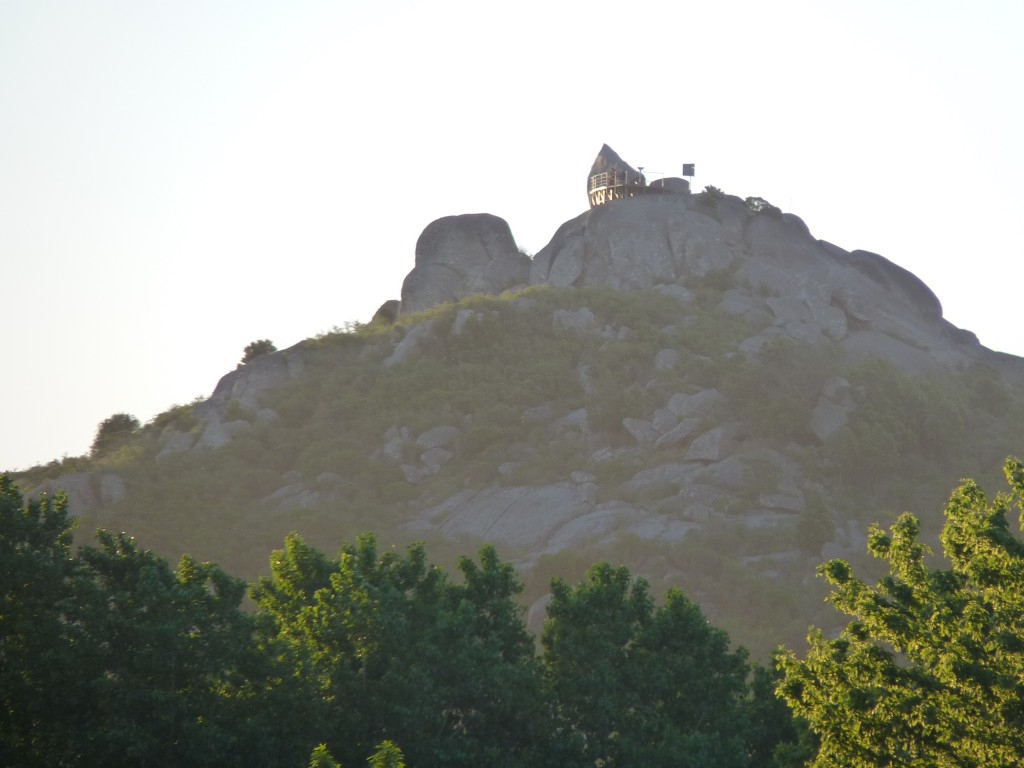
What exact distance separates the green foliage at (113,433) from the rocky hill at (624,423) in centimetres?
188

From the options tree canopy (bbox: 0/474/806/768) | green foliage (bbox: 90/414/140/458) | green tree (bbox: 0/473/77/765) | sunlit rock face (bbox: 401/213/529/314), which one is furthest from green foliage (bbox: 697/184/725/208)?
green tree (bbox: 0/473/77/765)

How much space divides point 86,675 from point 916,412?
213 ft

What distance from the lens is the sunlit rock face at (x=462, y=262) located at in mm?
104625

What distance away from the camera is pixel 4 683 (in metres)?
27.6

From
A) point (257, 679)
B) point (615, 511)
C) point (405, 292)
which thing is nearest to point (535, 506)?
point (615, 511)

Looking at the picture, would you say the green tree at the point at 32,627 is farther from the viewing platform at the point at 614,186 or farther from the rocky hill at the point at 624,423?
the viewing platform at the point at 614,186

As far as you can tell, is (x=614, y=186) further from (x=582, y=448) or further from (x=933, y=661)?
(x=933, y=661)

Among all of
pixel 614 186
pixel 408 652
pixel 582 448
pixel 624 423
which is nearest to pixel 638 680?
pixel 408 652

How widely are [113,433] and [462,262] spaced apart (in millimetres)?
28197

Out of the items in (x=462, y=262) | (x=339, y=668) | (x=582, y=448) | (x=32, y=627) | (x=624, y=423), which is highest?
(x=462, y=262)

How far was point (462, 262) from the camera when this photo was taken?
107 metres

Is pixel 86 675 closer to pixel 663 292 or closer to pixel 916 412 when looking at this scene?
pixel 916 412

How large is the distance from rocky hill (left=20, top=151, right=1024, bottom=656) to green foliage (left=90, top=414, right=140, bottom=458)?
6.17ft

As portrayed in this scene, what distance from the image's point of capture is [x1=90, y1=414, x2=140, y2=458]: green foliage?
9338 centimetres
